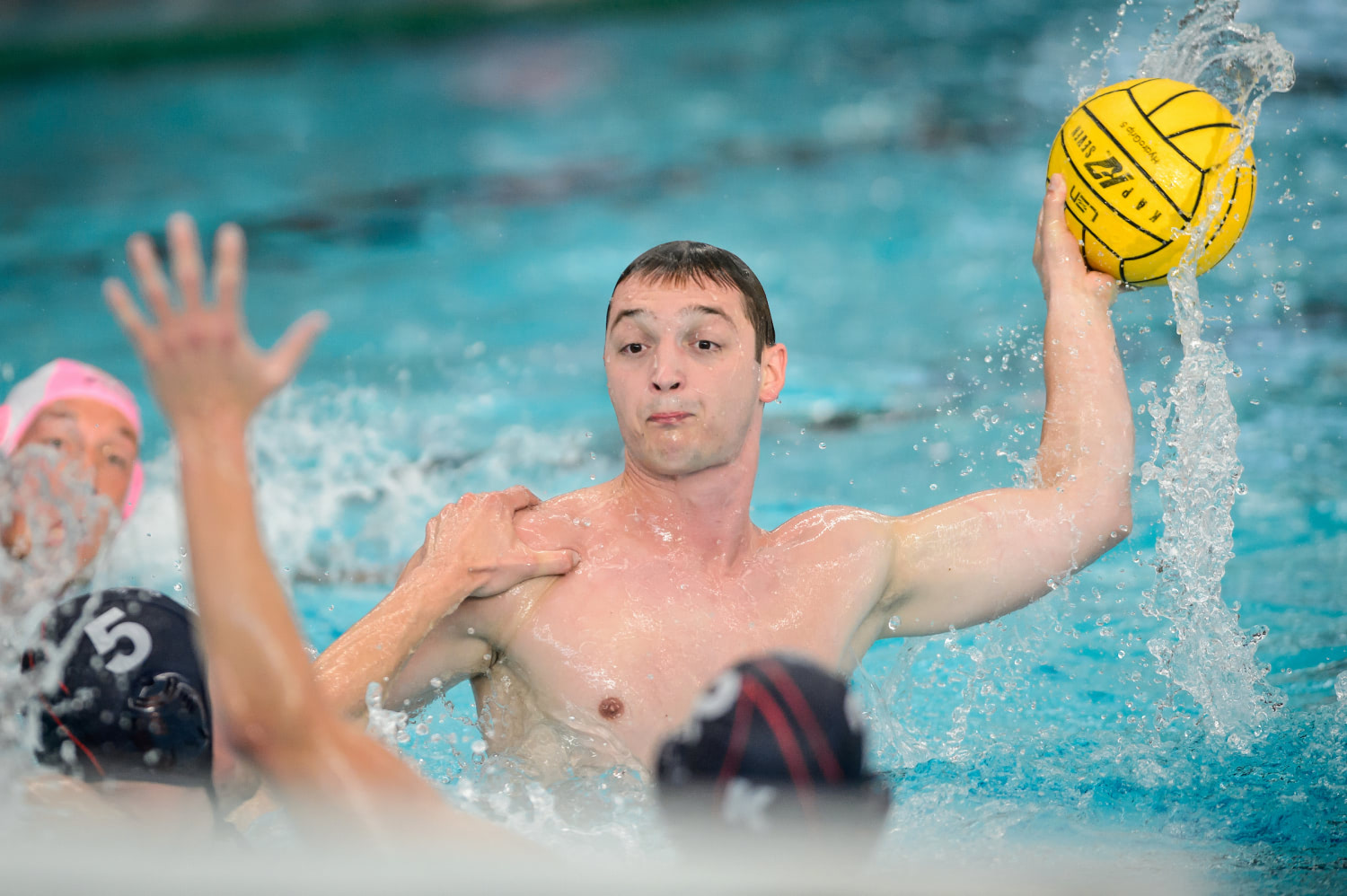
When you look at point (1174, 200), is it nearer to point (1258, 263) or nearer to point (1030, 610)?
point (1030, 610)

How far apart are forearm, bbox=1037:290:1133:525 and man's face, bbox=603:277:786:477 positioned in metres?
0.65

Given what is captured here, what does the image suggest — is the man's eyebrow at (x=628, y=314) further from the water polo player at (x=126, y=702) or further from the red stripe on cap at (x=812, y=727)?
the red stripe on cap at (x=812, y=727)

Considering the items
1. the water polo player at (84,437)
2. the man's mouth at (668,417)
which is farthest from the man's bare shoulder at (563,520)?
the water polo player at (84,437)

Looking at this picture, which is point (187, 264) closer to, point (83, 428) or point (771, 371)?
point (771, 371)

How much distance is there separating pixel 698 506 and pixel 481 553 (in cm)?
41

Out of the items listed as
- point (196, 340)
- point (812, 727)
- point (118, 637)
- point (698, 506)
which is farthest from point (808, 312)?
point (196, 340)

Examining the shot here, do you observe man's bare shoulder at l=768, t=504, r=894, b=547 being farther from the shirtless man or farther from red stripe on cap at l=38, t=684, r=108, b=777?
red stripe on cap at l=38, t=684, r=108, b=777

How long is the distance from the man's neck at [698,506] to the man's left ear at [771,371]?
0.44 feet

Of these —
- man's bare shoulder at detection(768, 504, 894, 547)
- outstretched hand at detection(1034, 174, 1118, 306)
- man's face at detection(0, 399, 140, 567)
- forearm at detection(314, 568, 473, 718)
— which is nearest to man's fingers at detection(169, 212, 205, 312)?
forearm at detection(314, 568, 473, 718)

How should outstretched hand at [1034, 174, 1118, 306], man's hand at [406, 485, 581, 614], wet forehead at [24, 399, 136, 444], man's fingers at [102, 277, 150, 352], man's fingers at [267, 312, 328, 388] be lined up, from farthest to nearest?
wet forehead at [24, 399, 136, 444] < outstretched hand at [1034, 174, 1118, 306] < man's hand at [406, 485, 581, 614] < man's fingers at [267, 312, 328, 388] < man's fingers at [102, 277, 150, 352]

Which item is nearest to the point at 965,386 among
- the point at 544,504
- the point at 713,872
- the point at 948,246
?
the point at 948,246

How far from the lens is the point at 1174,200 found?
2.59m

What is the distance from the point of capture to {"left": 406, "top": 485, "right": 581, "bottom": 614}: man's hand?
88.9 inches

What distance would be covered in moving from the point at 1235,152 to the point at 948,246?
3964 millimetres
